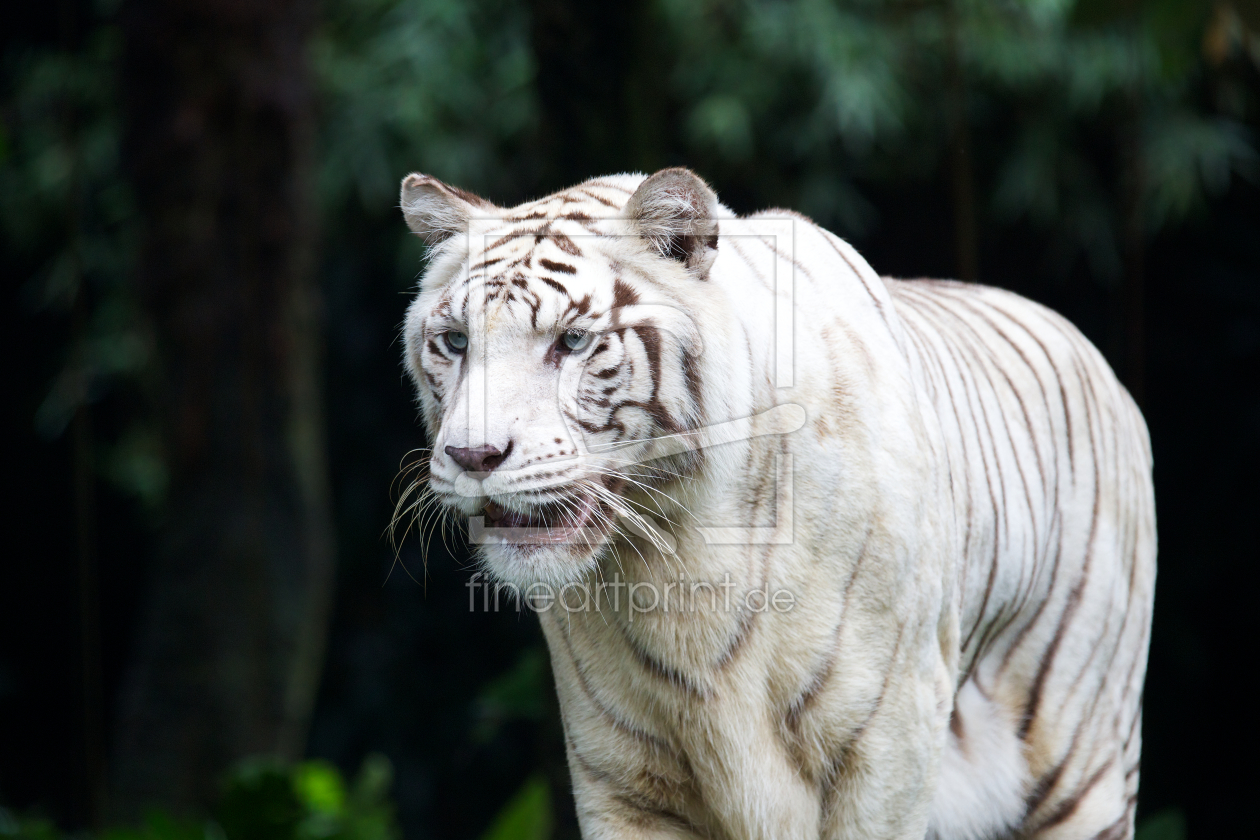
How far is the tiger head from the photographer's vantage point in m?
1.29

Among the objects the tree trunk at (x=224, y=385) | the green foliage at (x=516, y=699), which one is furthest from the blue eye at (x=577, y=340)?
the tree trunk at (x=224, y=385)

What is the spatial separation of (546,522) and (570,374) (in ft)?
0.59

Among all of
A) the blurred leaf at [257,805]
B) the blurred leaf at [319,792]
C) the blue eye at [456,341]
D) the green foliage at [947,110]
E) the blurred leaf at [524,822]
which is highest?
the green foliage at [947,110]

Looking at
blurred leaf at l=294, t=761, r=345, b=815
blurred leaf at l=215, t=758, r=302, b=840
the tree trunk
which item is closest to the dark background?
the tree trunk

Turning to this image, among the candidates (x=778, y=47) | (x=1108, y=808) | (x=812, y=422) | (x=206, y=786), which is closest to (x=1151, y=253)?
(x=778, y=47)

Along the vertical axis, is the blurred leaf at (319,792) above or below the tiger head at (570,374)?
below

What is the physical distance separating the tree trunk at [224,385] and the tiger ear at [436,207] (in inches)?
104

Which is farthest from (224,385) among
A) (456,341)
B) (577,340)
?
(577,340)

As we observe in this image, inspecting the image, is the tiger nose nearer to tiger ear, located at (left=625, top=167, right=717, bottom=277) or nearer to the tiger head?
the tiger head

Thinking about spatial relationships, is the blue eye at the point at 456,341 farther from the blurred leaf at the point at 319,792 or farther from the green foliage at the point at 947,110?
the green foliage at the point at 947,110

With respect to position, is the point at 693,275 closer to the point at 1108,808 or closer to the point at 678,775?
the point at 678,775

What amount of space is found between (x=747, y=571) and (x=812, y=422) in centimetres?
21

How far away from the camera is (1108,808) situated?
70.9 inches

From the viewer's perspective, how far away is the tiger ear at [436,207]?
148 centimetres
